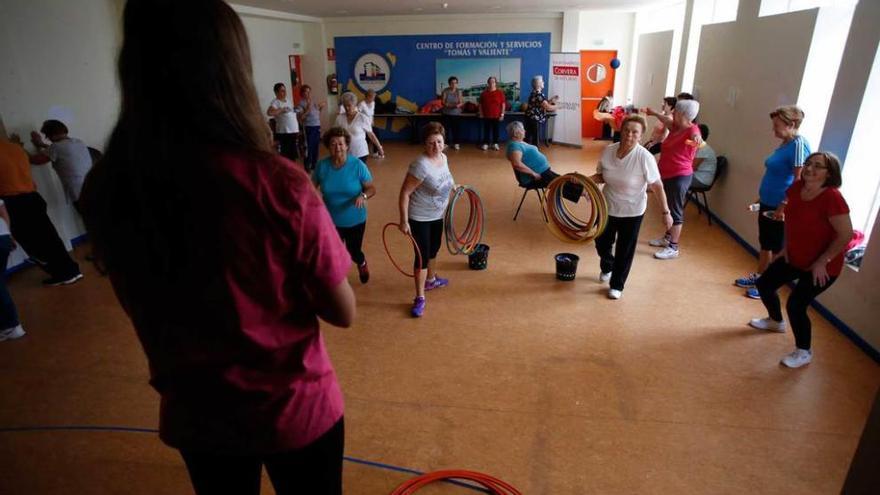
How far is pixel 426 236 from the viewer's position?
428cm

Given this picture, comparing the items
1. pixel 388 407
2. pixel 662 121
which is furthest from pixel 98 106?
pixel 662 121

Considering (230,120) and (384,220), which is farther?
(384,220)

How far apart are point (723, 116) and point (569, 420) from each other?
5171 mm

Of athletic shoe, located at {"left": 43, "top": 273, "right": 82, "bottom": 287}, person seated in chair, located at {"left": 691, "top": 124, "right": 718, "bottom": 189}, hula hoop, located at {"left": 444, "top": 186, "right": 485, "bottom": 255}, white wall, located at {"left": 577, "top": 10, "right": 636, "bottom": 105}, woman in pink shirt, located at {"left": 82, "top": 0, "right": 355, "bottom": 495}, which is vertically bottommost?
athletic shoe, located at {"left": 43, "top": 273, "right": 82, "bottom": 287}

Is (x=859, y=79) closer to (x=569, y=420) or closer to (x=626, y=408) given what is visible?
(x=626, y=408)

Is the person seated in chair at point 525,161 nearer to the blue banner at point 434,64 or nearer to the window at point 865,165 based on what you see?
the window at point 865,165

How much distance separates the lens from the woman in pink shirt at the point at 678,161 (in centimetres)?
548

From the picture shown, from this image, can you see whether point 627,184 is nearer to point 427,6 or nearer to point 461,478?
point 461,478

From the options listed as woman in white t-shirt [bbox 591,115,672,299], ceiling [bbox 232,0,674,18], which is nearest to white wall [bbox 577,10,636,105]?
ceiling [bbox 232,0,674,18]

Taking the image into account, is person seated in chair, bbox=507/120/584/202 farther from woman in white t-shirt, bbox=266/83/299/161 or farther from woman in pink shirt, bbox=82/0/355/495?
woman in pink shirt, bbox=82/0/355/495

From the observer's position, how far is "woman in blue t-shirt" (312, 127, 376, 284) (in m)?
4.24

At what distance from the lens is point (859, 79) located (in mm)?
3996

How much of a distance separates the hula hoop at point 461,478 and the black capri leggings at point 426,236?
6.50ft

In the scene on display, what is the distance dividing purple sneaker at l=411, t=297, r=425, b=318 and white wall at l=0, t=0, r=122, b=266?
12.6 ft
